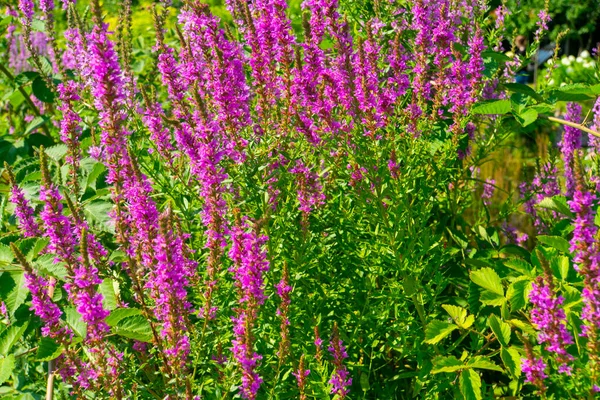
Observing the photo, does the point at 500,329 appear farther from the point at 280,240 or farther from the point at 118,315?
the point at 118,315

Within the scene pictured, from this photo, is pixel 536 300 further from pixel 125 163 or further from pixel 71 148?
pixel 71 148

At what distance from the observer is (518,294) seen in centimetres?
289

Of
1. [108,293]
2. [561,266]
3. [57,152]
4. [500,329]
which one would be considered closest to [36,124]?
[57,152]

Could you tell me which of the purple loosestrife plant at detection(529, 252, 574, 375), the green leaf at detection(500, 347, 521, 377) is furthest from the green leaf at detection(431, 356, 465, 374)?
the purple loosestrife plant at detection(529, 252, 574, 375)

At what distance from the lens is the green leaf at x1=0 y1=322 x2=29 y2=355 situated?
9.31ft

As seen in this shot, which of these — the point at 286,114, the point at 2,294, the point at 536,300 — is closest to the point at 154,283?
the point at 2,294

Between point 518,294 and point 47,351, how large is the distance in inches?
68.0

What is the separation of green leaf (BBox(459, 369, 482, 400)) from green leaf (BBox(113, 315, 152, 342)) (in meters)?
1.15

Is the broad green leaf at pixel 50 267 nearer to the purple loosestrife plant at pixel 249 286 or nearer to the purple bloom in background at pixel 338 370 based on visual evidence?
the purple loosestrife plant at pixel 249 286

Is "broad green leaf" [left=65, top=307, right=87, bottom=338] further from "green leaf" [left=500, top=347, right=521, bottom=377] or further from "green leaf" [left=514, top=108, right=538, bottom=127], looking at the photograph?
"green leaf" [left=514, top=108, right=538, bottom=127]

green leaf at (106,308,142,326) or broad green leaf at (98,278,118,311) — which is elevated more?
green leaf at (106,308,142,326)

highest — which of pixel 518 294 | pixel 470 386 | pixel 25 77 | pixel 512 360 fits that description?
pixel 25 77

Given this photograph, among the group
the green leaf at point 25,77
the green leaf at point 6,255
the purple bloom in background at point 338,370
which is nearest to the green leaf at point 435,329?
the purple bloom in background at point 338,370

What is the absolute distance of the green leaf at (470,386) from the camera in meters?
2.78
